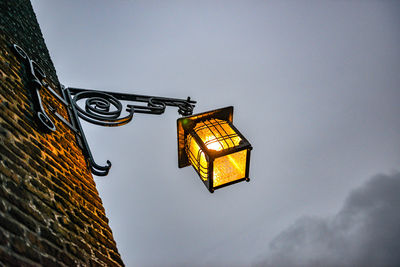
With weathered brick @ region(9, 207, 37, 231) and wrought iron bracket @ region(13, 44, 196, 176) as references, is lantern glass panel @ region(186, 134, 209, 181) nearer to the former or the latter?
wrought iron bracket @ region(13, 44, 196, 176)

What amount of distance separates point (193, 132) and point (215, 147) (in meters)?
0.38

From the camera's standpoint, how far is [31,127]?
7.57 ft

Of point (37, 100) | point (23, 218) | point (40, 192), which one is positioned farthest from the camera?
point (37, 100)

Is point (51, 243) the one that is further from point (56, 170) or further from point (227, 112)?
point (227, 112)

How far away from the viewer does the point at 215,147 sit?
9.17 feet

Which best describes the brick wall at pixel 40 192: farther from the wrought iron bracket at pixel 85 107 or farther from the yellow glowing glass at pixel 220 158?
Answer: the yellow glowing glass at pixel 220 158

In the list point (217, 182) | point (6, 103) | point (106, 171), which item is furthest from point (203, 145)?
point (6, 103)

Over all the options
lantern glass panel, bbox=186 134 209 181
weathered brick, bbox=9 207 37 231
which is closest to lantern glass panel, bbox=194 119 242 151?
lantern glass panel, bbox=186 134 209 181

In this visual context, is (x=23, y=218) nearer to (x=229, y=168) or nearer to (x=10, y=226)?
(x=10, y=226)

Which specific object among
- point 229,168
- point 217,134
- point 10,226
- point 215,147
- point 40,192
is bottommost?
point 10,226

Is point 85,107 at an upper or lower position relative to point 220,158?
upper

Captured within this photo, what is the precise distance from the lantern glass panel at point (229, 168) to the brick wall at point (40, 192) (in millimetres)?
1193

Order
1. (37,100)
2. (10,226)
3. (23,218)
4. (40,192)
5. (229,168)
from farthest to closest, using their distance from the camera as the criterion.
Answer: (229,168) < (37,100) < (40,192) < (23,218) < (10,226)

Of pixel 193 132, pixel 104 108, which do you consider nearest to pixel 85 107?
pixel 104 108
